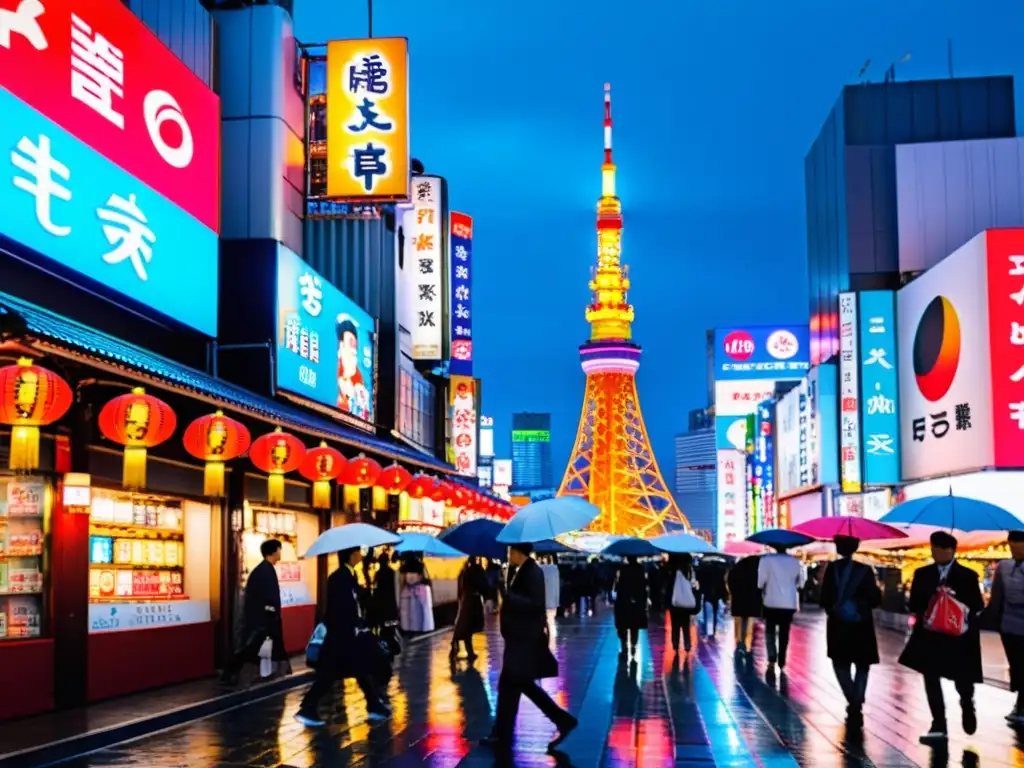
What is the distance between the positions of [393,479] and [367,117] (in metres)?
6.12

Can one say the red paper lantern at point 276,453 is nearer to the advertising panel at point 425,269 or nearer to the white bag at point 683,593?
the white bag at point 683,593

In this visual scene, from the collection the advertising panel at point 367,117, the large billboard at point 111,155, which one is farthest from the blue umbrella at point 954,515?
the advertising panel at point 367,117

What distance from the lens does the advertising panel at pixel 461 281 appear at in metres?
37.6

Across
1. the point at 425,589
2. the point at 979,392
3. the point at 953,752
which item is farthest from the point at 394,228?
the point at 953,752

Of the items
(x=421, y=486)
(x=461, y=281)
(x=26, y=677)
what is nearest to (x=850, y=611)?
(x=26, y=677)

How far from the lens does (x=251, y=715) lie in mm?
12875

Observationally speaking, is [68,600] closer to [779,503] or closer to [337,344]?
[337,344]

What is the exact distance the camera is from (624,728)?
1178cm

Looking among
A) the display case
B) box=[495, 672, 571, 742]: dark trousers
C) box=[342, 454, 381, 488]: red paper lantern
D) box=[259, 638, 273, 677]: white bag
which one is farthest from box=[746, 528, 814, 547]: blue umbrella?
the display case

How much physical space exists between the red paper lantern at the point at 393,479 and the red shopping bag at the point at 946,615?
12128 millimetres

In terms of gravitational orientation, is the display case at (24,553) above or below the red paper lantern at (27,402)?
below

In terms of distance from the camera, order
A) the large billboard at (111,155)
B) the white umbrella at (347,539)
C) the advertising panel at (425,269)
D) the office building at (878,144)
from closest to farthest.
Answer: the white umbrella at (347,539) < the large billboard at (111,155) < the advertising panel at (425,269) < the office building at (878,144)

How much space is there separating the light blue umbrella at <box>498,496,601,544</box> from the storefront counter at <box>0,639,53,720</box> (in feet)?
14.2

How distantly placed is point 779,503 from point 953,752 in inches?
1998
